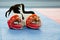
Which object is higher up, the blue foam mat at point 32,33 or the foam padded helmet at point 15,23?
the foam padded helmet at point 15,23

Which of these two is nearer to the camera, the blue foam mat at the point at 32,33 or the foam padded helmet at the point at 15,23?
the blue foam mat at the point at 32,33

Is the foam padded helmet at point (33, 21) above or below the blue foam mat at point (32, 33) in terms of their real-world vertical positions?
above

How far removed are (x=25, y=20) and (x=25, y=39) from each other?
1.15 feet

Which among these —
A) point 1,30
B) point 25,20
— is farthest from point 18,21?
point 1,30

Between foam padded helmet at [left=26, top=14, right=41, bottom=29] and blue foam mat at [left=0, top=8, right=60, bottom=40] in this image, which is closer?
blue foam mat at [left=0, top=8, right=60, bottom=40]

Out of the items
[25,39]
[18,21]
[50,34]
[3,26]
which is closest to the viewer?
[25,39]

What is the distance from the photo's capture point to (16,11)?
188cm

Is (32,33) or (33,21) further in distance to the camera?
(33,21)

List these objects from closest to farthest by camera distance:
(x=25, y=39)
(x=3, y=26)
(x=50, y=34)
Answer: (x=25, y=39) < (x=50, y=34) < (x=3, y=26)

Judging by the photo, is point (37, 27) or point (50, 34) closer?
point (50, 34)

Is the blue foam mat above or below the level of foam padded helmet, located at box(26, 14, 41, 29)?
below

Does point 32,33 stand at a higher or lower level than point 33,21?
lower

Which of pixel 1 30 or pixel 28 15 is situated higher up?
pixel 28 15

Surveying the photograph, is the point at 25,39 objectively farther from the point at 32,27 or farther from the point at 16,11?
the point at 16,11
